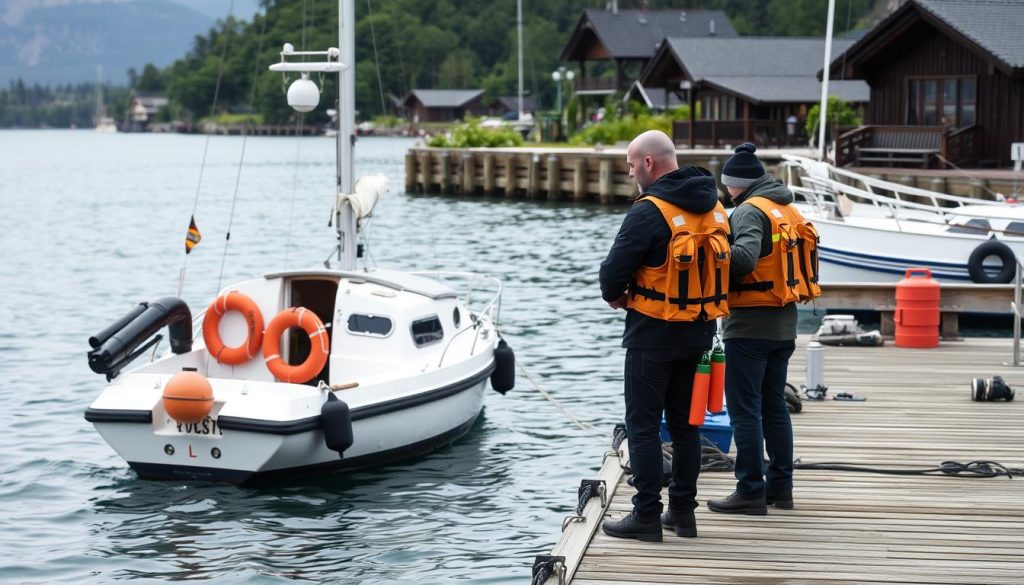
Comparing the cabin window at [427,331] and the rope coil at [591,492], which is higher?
the cabin window at [427,331]

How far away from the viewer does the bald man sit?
6.81 meters

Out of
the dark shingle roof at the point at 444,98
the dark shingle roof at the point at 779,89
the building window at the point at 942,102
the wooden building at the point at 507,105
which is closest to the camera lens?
the building window at the point at 942,102

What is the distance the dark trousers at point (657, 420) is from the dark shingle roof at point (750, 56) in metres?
48.1

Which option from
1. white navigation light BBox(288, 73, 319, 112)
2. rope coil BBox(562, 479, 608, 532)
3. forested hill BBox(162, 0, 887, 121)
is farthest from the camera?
forested hill BBox(162, 0, 887, 121)

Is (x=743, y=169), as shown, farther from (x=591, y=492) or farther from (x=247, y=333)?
(x=247, y=333)

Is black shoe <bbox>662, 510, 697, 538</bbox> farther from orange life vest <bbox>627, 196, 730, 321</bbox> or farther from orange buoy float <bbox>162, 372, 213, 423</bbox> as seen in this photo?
orange buoy float <bbox>162, 372, 213, 423</bbox>

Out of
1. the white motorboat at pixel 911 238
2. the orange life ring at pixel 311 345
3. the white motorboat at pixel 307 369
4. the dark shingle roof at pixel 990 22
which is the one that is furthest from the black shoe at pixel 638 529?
the dark shingle roof at pixel 990 22

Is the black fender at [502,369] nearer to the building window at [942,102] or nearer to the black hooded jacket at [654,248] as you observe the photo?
the black hooded jacket at [654,248]

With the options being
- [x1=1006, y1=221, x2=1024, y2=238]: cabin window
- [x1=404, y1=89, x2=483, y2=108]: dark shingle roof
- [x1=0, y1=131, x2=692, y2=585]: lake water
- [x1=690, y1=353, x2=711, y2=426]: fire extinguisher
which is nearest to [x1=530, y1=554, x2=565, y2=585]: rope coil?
[x1=690, y1=353, x2=711, y2=426]: fire extinguisher

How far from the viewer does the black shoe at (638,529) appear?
291 inches

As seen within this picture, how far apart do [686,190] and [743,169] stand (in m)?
0.93

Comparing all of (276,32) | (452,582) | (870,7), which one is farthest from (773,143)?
(870,7)

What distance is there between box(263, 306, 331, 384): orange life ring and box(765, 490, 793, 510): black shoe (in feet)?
18.2

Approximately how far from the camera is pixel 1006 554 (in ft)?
23.7
